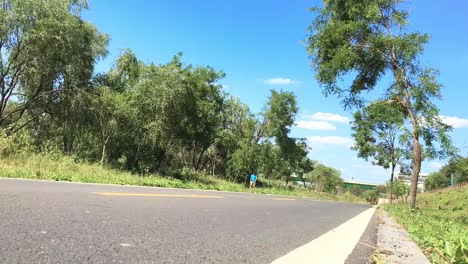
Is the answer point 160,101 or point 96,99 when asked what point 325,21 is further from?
point 96,99

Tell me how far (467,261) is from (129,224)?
393 centimetres

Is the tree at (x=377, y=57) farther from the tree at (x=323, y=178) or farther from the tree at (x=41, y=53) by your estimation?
the tree at (x=323, y=178)

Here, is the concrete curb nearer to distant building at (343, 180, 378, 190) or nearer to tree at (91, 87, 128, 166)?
tree at (91, 87, 128, 166)

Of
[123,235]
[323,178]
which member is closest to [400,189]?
[323,178]

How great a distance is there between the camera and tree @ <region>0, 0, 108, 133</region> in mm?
23625

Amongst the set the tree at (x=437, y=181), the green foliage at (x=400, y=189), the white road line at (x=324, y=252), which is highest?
the tree at (x=437, y=181)

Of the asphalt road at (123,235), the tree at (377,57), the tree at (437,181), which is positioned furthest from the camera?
the tree at (437,181)

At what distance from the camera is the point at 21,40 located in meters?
24.1

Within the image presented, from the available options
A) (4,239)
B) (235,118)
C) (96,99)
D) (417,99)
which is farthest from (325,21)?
(235,118)

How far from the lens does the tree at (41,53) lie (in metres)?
23.6

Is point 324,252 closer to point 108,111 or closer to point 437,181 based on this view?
point 108,111

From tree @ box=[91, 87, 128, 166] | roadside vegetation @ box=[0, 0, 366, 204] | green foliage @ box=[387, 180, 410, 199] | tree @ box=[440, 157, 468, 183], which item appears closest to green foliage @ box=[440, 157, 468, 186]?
tree @ box=[440, 157, 468, 183]

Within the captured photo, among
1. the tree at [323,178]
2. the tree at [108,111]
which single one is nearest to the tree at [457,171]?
the tree at [108,111]

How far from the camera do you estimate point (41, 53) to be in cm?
2461
